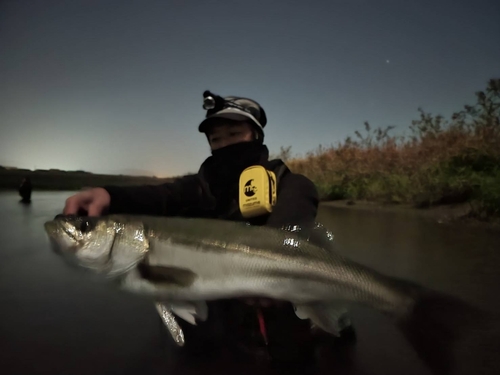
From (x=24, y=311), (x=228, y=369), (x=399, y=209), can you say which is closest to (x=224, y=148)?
(x=228, y=369)

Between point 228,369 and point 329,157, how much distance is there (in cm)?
795

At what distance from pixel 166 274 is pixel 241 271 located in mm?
336

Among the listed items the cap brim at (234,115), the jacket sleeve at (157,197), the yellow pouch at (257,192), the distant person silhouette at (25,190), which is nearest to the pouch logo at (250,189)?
the yellow pouch at (257,192)

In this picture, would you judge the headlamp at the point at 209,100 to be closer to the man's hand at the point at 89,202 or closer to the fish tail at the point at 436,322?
the man's hand at the point at 89,202

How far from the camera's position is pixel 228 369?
7.64 ft

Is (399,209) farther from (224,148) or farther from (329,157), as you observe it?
(224,148)

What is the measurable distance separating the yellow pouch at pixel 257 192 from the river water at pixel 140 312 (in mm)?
850

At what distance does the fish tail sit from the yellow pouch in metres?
0.92

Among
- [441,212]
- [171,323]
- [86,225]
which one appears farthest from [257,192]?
[441,212]

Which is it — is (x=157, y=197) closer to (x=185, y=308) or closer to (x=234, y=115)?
(x=234, y=115)

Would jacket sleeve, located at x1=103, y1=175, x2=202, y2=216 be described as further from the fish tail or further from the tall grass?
the tall grass

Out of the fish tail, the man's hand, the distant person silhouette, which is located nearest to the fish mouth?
the man's hand

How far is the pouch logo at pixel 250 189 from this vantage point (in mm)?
2430

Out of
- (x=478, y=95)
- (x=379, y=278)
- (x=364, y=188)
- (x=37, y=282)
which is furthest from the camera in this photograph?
(x=364, y=188)
